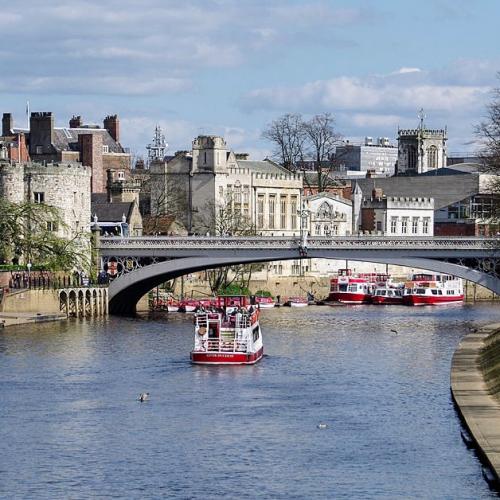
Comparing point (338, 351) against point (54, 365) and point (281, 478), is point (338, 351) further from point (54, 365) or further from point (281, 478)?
point (281, 478)

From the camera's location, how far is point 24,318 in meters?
109

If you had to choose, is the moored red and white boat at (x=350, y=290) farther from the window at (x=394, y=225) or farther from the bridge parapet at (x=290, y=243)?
the window at (x=394, y=225)

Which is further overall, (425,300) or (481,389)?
(425,300)

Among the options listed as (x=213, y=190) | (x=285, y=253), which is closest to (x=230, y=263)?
(x=285, y=253)

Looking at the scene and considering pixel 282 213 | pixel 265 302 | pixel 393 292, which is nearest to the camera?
pixel 265 302

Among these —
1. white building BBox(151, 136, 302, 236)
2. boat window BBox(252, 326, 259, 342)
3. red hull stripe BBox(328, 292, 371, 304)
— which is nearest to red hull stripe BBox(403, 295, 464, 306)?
red hull stripe BBox(328, 292, 371, 304)

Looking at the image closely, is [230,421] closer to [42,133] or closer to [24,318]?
[24,318]

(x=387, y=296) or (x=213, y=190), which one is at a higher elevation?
(x=213, y=190)

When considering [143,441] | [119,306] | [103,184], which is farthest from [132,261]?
[143,441]

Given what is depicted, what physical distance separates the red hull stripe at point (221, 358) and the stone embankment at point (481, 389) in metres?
9.45

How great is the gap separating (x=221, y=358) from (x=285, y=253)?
116ft

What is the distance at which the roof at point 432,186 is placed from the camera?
582ft

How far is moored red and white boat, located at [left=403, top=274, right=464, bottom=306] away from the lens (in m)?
145

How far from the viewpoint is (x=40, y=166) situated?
408ft
